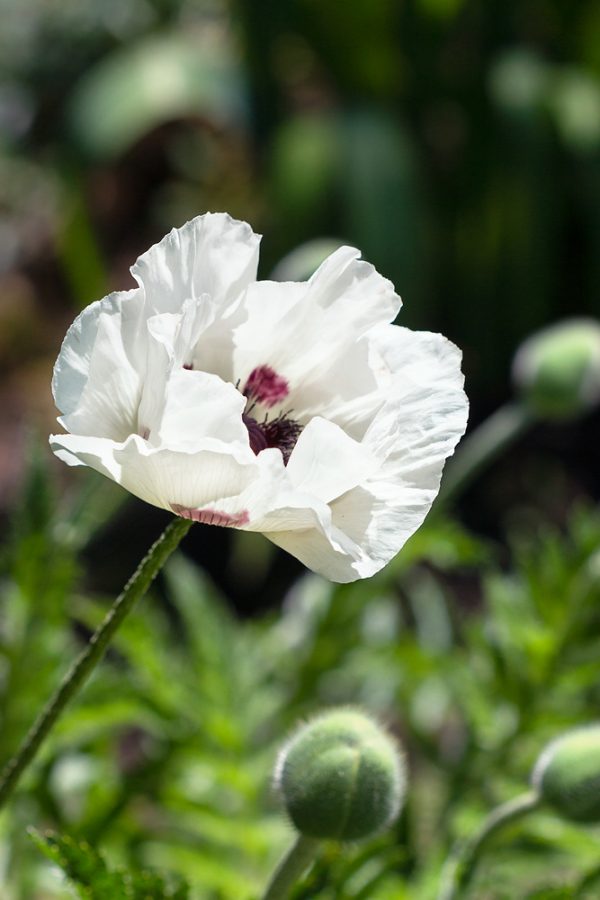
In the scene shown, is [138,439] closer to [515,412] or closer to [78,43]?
[515,412]

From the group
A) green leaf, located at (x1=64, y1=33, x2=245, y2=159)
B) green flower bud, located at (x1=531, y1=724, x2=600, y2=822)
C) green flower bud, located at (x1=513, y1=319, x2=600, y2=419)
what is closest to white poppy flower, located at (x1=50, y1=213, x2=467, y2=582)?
green flower bud, located at (x1=531, y1=724, x2=600, y2=822)

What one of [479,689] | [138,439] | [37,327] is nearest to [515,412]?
[479,689]

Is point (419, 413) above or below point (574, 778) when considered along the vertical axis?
above

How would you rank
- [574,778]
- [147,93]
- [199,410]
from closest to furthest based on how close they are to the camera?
[199,410] → [574,778] → [147,93]

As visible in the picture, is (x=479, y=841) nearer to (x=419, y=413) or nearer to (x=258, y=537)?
(x=419, y=413)


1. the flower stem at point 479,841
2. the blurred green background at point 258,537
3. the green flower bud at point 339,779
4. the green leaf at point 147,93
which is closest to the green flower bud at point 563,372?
the blurred green background at point 258,537

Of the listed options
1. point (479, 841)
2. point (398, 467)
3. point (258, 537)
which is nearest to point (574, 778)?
point (479, 841)
